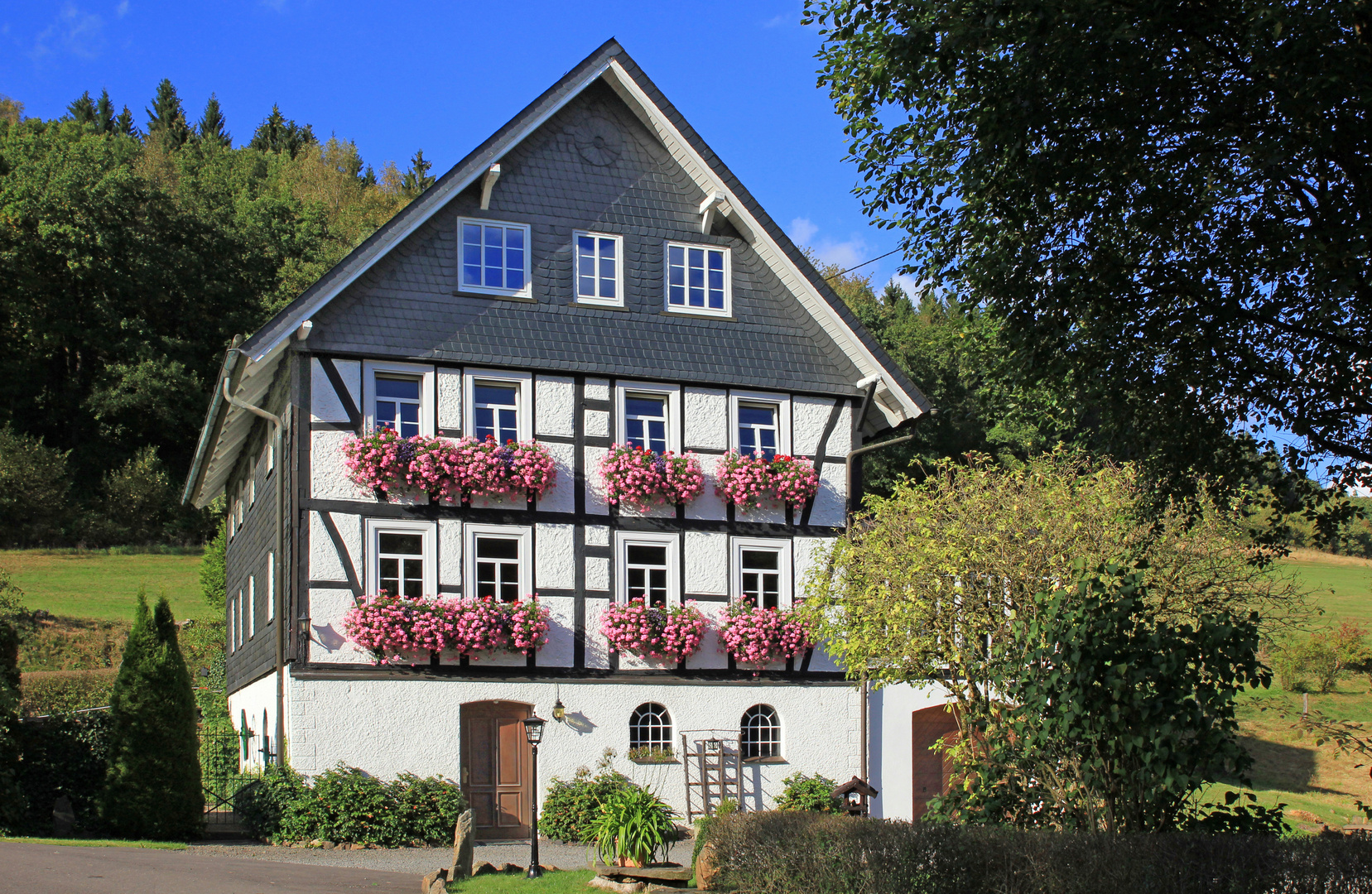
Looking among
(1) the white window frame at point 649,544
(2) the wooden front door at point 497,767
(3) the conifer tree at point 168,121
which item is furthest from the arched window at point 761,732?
(3) the conifer tree at point 168,121

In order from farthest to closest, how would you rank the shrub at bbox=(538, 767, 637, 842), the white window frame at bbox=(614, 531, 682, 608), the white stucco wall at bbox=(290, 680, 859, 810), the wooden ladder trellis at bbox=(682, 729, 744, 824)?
the white window frame at bbox=(614, 531, 682, 608)
the wooden ladder trellis at bbox=(682, 729, 744, 824)
the shrub at bbox=(538, 767, 637, 842)
the white stucco wall at bbox=(290, 680, 859, 810)

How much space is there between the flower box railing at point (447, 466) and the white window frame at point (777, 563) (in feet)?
11.4

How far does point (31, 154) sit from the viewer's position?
5800 centimetres

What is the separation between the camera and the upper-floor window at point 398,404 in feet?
66.1

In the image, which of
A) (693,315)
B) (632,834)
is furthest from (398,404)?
(632,834)

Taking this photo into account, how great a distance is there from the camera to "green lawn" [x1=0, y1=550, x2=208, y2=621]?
134ft

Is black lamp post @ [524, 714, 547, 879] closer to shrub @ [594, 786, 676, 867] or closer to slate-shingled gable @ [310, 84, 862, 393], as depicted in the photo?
shrub @ [594, 786, 676, 867]

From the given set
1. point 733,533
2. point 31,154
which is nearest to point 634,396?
point 733,533

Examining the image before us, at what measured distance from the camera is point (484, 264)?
21125mm

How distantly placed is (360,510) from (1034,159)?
12277mm

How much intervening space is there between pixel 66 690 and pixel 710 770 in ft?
65.8

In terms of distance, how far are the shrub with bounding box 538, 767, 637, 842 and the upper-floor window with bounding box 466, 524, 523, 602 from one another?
2.99 m

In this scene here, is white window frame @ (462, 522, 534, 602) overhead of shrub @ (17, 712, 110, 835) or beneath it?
overhead

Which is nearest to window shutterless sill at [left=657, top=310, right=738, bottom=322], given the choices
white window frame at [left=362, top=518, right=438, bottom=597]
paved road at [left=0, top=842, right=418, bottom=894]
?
white window frame at [left=362, top=518, right=438, bottom=597]
